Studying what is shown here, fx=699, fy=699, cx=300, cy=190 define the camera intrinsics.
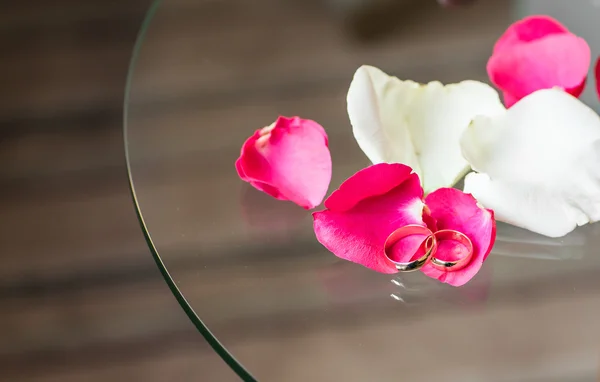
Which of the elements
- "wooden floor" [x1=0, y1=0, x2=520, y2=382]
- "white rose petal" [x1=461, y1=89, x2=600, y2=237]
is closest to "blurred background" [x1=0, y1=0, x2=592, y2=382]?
"wooden floor" [x1=0, y1=0, x2=520, y2=382]

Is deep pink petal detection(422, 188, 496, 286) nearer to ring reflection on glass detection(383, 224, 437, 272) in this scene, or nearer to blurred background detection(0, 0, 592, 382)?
ring reflection on glass detection(383, 224, 437, 272)

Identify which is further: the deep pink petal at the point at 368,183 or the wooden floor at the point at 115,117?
the wooden floor at the point at 115,117

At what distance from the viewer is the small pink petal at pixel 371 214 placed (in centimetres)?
47

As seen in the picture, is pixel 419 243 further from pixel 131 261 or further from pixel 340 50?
pixel 131 261

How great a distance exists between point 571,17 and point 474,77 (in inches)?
4.1

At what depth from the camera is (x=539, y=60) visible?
0.54 meters

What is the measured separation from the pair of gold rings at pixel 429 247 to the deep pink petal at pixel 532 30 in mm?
196

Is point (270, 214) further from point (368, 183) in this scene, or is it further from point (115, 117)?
point (115, 117)

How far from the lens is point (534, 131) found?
0.49 meters

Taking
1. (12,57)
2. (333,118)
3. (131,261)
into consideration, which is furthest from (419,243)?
(12,57)

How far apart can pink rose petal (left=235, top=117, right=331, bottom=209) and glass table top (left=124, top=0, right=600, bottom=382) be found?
1 centimetres

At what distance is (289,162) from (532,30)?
228mm

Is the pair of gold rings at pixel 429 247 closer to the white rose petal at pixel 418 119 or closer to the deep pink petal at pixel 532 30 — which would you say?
the white rose petal at pixel 418 119

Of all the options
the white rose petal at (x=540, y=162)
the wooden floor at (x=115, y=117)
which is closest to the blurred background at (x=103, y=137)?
the wooden floor at (x=115, y=117)
